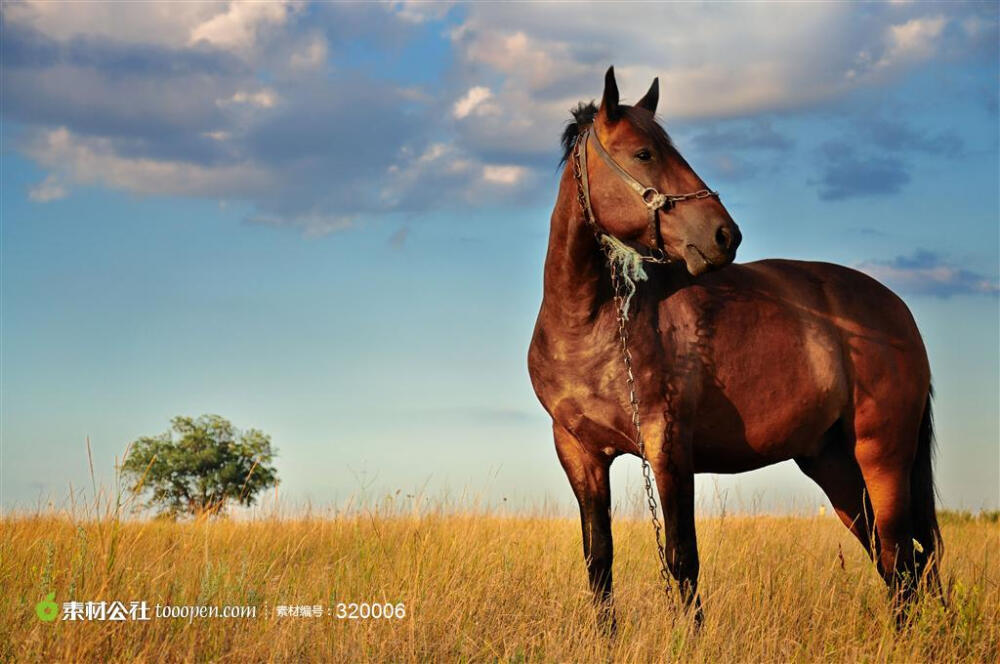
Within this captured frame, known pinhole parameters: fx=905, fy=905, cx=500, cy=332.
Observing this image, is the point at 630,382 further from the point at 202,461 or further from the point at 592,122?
the point at 202,461

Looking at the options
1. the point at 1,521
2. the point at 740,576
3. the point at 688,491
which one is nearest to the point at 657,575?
the point at 740,576

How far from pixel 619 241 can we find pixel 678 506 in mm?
1751

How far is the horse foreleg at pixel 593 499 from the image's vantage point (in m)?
6.38

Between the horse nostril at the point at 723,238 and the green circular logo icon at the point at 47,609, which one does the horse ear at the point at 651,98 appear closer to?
the horse nostril at the point at 723,238

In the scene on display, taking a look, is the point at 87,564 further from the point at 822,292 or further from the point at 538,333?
the point at 822,292

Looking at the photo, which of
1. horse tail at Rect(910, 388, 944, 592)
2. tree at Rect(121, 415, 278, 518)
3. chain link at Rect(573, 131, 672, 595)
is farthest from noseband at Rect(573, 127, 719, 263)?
tree at Rect(121, 415, 278, 518)

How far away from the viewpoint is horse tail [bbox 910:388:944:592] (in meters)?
7.47

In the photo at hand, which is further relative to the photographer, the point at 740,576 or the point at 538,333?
the point at 740,576

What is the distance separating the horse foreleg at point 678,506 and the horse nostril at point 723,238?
52.4 inches

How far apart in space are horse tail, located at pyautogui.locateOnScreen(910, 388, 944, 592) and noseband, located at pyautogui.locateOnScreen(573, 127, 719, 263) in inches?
133

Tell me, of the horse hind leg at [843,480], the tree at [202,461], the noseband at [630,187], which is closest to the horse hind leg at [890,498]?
the horse hind leg at [843,480]

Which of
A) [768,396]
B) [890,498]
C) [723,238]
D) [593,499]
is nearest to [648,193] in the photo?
[723,238]

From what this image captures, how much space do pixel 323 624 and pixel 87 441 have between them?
208cm

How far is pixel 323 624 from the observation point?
18.5ft
